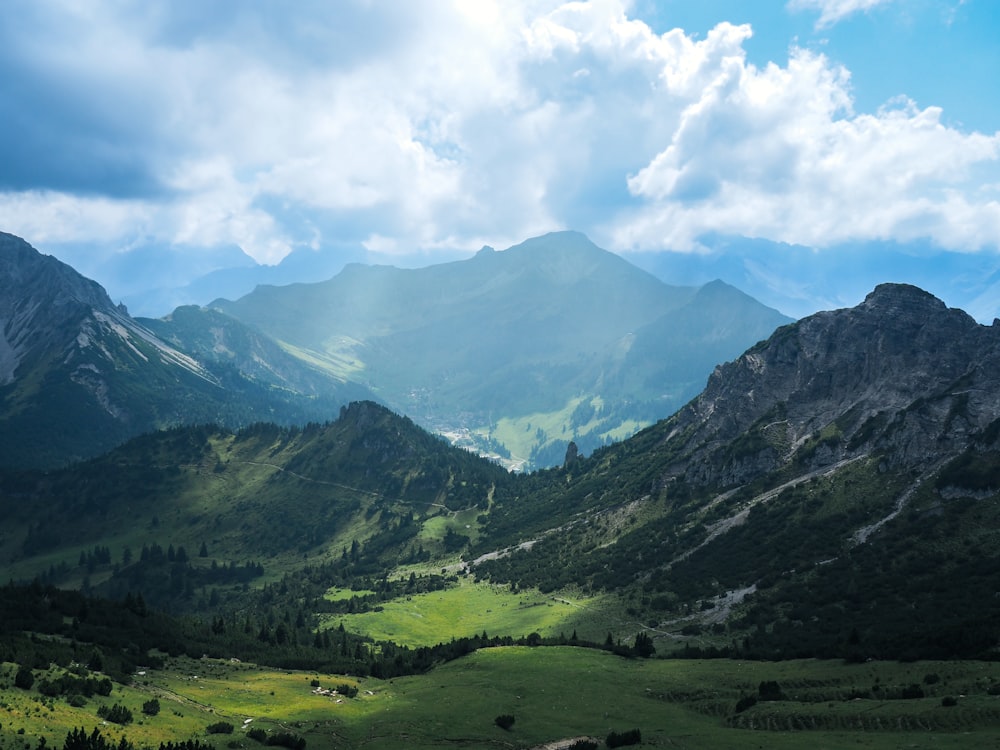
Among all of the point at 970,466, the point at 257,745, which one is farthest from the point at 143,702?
the point at 970,466

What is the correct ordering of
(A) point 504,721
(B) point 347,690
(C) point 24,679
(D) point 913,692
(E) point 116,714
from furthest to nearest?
1. (B) point 347,690
2. (A) point 504,721
3. (D) point 913,692
4. (C) point 24,679
5. (E) point 116,714

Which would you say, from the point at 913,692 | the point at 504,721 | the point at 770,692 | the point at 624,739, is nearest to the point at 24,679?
the point at 504,721

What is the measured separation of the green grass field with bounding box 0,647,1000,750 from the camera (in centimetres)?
6088

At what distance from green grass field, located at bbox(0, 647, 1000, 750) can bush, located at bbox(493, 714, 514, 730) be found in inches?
32.1

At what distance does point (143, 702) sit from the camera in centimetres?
7131

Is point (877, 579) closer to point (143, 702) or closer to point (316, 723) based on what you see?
point (316, 723)

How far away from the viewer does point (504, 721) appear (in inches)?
2928

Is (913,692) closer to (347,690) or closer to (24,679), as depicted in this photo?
(347,690)

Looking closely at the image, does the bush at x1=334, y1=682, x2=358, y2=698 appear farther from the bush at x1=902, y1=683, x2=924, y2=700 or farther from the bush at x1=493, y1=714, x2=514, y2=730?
the bush at x1=902, y1=683, x2=924, y2=700

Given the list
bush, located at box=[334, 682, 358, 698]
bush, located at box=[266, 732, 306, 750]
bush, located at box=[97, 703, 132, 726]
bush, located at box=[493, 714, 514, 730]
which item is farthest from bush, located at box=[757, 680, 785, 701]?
bush, located at box=[97, 703, 132, 726]

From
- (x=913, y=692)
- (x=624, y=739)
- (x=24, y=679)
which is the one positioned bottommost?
(x=24, y=679)

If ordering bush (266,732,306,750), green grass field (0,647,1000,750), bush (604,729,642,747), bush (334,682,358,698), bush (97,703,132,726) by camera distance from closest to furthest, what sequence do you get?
green grass field (0,647,1000,750)
bush (97,703,132,726)
bush (266,732,306,750)
bush (604,729,642,747)
bush (334,682,358,698)

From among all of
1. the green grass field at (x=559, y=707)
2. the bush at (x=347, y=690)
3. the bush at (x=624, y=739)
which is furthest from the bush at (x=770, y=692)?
the bush at (x=347, y=690)

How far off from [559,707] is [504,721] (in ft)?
36.2
